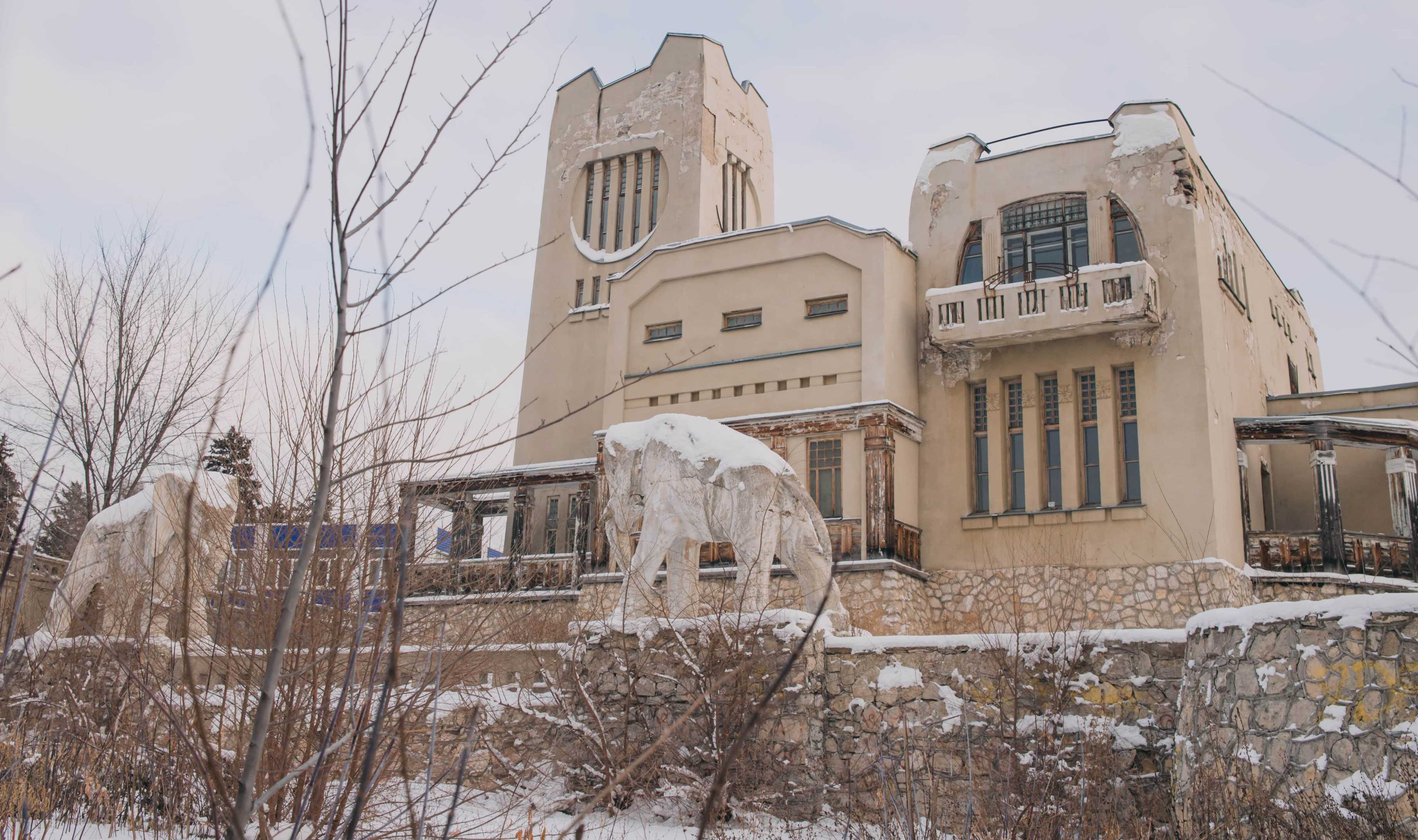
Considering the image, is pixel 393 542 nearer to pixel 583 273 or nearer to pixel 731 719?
pixel 731 719

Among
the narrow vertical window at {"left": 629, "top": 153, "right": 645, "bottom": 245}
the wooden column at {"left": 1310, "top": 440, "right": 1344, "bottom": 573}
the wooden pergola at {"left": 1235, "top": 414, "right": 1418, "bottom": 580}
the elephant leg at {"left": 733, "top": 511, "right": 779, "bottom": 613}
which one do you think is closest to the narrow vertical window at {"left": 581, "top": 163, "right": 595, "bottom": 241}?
the narrow vertical window at {"left": 629, "top": 153, "right": 645, "bottom": 245}

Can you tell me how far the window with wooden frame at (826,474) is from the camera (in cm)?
2152

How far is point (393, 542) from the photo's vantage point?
8250mm

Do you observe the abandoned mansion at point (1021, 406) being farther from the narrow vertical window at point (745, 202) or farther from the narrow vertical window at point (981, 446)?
the narrow vertical window at point (745, 202)

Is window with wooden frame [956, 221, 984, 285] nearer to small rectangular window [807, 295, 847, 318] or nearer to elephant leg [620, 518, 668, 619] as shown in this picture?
small rectangular window [807, 295, 847, 318]

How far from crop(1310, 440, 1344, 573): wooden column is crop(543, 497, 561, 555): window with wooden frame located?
14288 mm

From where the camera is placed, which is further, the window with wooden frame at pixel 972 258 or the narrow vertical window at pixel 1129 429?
the window with wooden frame at pixel 972 258

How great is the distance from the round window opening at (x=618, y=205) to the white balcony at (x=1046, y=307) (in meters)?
9.26

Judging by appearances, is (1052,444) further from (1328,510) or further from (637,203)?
(637,203)

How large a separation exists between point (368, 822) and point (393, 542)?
210cm

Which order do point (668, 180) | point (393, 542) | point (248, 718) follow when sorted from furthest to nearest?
point (668, 180)
point (248, 718)
point (393, 542)

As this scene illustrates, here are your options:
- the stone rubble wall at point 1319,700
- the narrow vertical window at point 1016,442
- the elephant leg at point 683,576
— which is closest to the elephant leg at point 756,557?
the elephant leg at point 683,576

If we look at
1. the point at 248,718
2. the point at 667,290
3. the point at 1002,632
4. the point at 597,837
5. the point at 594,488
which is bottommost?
the point at 597,837

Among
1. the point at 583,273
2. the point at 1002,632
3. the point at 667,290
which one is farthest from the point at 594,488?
the point at 1002,632
